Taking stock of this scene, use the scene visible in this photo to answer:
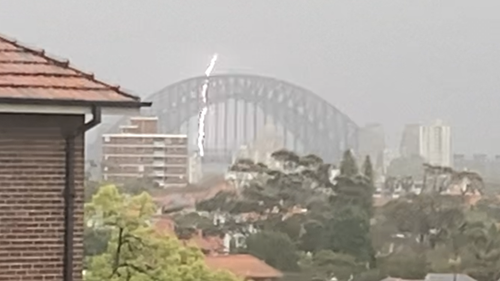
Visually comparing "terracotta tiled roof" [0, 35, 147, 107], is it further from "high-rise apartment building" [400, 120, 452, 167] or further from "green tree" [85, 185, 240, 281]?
"high-rise apartment building" [400, 120, 452, 167]

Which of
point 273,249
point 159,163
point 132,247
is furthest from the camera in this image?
point 159,163

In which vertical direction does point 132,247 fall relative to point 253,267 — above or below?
above

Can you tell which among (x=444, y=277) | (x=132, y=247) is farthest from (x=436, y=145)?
(x=132, y=247)

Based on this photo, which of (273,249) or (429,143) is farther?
(429,143)

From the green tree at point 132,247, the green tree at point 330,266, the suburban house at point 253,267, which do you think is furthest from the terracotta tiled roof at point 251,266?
the green tree at point 132,247

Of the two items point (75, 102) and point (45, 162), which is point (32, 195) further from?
point (75, 102)

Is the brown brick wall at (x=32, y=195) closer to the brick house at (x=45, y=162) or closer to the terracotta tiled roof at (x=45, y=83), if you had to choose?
the brick house at (x=45, y=162)
